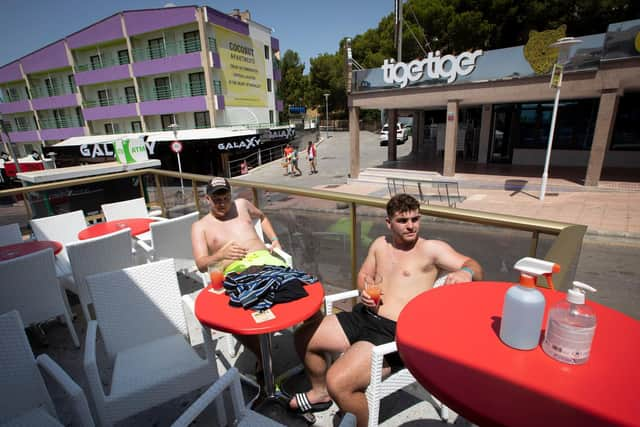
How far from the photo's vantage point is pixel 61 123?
99.2 ft

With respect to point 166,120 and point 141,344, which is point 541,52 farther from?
point 166,120

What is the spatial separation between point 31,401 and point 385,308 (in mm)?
1990

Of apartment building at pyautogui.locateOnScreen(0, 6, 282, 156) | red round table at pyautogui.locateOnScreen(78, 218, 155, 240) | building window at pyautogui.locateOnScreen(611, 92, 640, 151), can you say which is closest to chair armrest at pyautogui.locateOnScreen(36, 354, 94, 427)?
red round table at pyautogui.locateOnScreen(78, 218, 155, 240)

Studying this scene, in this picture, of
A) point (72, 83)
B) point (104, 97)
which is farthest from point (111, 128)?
point (72, 83)

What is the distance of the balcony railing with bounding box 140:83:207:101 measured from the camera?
23.4 m

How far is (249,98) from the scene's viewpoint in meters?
26.9

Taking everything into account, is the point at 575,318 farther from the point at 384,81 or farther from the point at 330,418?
the point at 384,81

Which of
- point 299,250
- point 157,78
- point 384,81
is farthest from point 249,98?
point 299,250

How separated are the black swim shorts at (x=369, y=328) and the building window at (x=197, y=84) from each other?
80.2ft

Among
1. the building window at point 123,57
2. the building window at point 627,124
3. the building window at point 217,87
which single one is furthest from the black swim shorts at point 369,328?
the building window at point 123,57

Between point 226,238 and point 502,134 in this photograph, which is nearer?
point 226,238

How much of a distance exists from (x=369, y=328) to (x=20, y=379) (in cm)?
188

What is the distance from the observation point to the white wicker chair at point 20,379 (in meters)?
1.60

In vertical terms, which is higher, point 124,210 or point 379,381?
point 124,210
